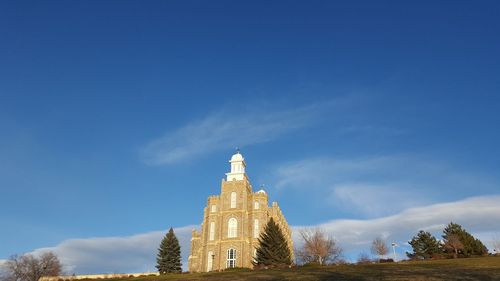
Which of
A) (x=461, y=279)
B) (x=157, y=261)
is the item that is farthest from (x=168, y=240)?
(x=461, y=279)

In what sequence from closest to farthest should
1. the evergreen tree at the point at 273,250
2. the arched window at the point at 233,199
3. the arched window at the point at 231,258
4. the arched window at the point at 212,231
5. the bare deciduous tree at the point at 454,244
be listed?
1. the evergreen tree at the point at 273,250
2. the bare deciduous tree at the point at 454,244
3. the arched window at the point at 231,258
4. the arched window at the point at 212,231
5. the arched window at the point at 233,199

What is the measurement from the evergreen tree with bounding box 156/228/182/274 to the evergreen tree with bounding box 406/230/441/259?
116ft

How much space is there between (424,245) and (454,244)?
6.33m

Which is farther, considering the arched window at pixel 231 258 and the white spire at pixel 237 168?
the white spire at pixel 237 168

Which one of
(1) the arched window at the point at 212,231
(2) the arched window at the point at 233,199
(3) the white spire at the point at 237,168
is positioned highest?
(3) the white spire at the point at 237,168

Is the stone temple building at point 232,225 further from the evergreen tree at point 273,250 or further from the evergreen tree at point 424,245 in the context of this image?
the evergreen tree at point 424,245

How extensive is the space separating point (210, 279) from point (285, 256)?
22007 millimetres

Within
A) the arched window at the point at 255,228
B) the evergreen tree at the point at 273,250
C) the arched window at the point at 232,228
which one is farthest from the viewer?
the arched window at the point at 255,228

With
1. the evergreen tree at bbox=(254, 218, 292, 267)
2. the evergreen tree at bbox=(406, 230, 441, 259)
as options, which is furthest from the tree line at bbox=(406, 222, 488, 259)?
the evergreen tree at bbox=(254, 218, 292, 267)

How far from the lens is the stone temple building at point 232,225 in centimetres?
6925

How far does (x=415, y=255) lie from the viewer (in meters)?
65.0

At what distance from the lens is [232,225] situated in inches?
2827

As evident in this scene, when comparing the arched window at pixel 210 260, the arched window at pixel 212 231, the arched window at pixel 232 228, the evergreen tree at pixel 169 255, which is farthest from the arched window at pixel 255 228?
the evergreen tree at pixel 169 255

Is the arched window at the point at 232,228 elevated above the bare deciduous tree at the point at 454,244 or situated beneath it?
elevated above
